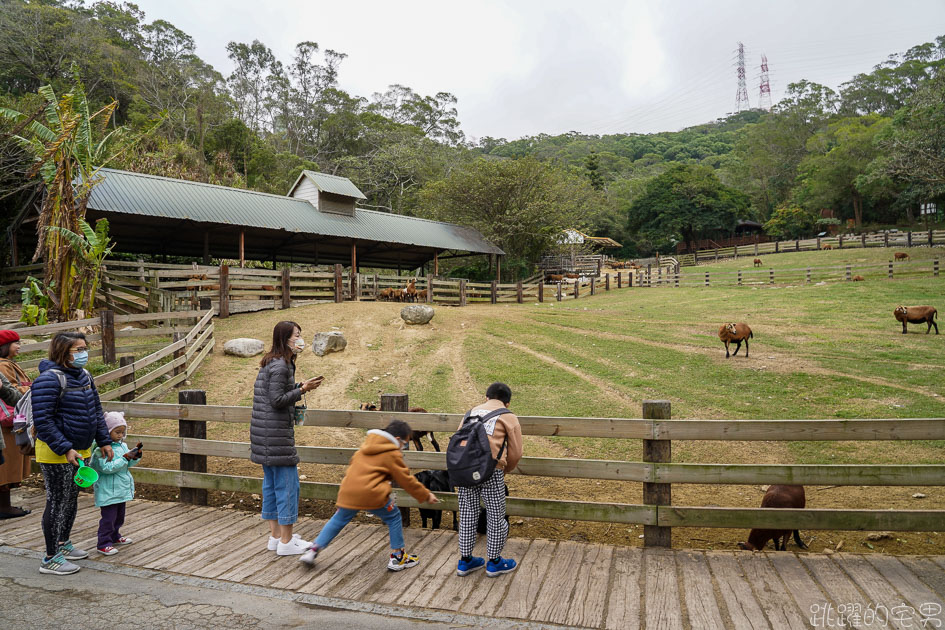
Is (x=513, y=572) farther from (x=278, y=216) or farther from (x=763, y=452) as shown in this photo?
(x=278, y=216)

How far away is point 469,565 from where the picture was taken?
3.81m

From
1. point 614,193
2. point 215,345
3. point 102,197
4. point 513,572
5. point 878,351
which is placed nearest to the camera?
point 513,572

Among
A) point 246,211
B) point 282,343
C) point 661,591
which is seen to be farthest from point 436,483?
point 246,211

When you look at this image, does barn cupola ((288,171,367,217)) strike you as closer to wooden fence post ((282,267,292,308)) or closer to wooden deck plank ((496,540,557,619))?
wooden fence post ((282,267,292,308))

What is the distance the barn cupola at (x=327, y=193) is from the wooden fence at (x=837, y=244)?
118ft

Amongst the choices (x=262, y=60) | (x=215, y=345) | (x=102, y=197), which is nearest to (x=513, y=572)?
(x=215, y=345)

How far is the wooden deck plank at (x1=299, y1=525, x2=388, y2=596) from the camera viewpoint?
3.71 metres

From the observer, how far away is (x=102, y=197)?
16438 mm

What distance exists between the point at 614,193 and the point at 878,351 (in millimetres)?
61295

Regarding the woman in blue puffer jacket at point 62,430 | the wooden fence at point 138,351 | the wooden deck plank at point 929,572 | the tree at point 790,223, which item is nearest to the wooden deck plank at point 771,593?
the wooden deck plank at point 929,572

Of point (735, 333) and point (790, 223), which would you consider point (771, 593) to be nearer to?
point (735, 333)

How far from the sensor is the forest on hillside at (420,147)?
1192 inches

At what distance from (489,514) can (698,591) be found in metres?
1.45

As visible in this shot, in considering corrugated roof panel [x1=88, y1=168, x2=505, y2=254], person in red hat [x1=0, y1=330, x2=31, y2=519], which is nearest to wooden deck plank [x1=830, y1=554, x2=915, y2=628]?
person in red hat [x1=0, y1=330, x2=31, y2=519]
